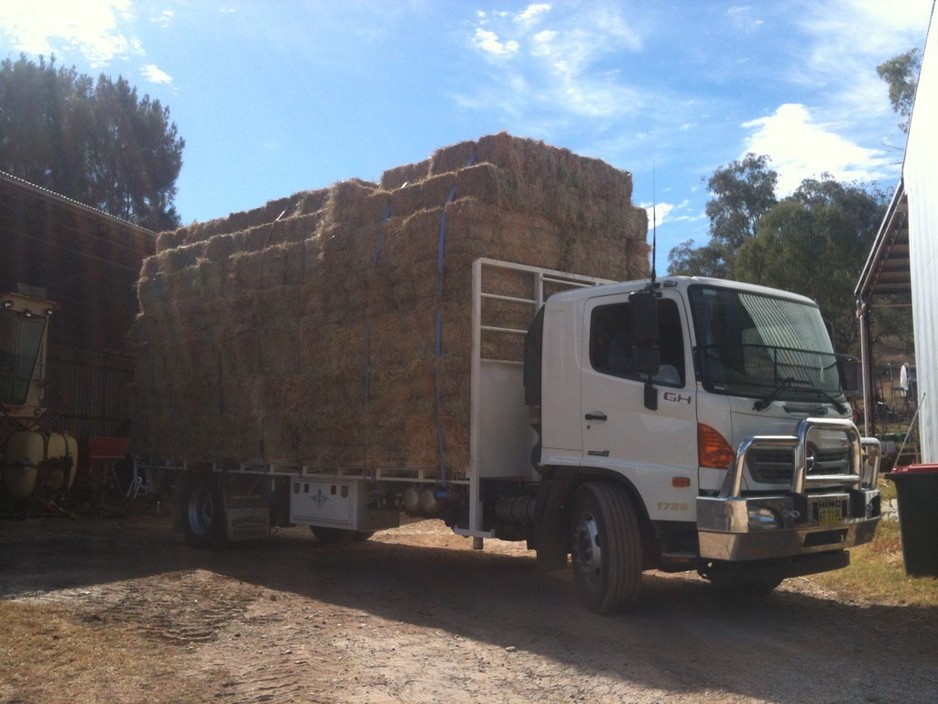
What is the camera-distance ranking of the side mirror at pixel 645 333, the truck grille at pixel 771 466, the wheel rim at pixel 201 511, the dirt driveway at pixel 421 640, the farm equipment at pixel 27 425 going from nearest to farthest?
the dirt driveway at pixel 421 640 < the truck grille at pixel 771 466 < the side mirror at pixel 645 333 < the wheel rim at pixel 201 511 < the farm equipment at pixel 27 425

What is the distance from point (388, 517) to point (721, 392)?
4749 millimetres

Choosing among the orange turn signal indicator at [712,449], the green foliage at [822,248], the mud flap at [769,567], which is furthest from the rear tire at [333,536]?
the green foliage at [822,248]

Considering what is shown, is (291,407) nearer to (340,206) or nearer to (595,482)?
(340,206)

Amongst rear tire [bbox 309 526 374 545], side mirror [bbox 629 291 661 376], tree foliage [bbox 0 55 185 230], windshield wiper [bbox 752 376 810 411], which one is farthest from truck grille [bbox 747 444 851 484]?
tree foliage [bbox 0 55 185 230]

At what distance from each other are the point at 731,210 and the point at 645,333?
40860 mm

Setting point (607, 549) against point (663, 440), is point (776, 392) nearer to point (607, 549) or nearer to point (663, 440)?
point (663, 440)

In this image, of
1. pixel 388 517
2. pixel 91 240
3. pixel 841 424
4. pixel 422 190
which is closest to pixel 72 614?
pixel 388 517

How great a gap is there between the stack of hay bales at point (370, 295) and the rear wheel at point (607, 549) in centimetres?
144

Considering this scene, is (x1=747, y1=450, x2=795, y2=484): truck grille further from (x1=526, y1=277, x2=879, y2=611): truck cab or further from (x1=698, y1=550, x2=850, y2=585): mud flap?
(x1=698, y1=550, x2=850, y2=585): mud flap

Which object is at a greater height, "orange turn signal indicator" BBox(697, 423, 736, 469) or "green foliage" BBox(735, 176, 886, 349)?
"green foliage" BBox(735, 176, 886, 349)

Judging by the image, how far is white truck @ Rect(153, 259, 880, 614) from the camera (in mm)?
6625

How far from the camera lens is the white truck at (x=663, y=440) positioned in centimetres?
662

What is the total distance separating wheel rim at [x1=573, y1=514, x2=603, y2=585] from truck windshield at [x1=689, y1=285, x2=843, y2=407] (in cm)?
160

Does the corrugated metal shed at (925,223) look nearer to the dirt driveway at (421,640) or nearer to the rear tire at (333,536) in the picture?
the dirt driveway at (421,640)
